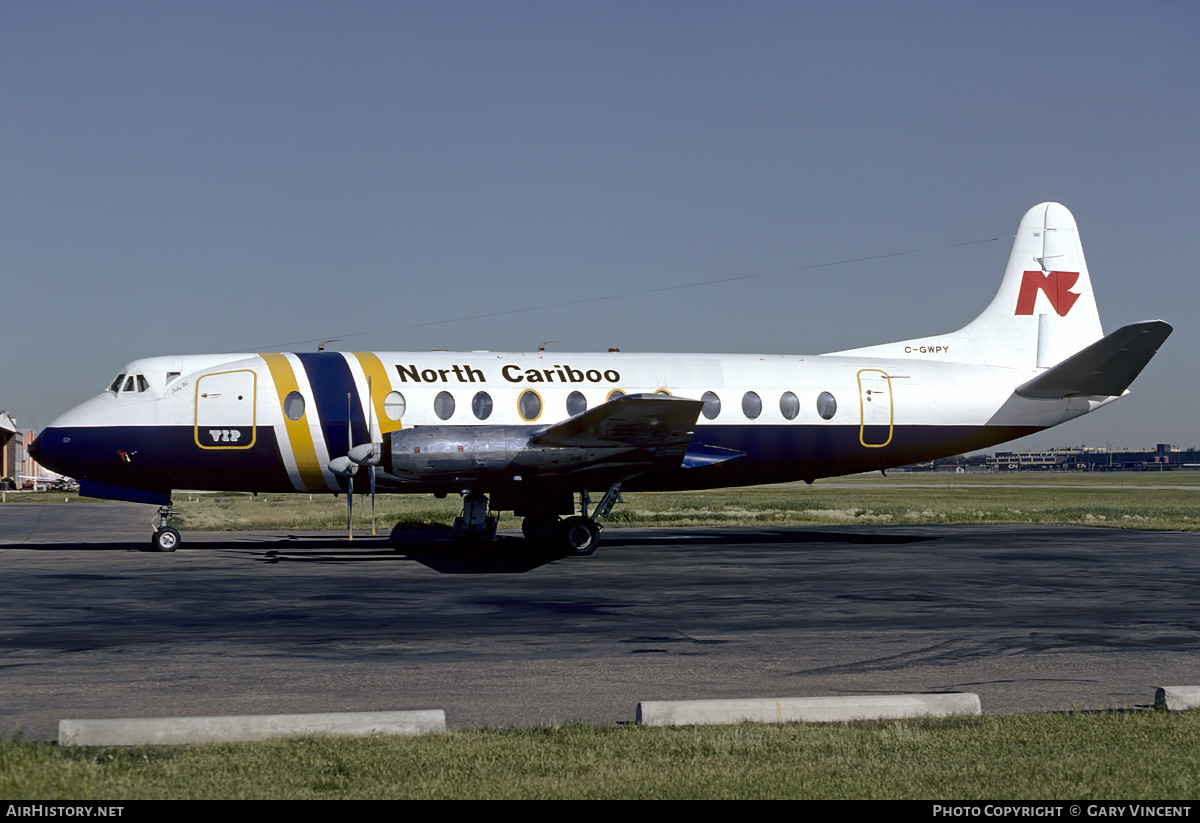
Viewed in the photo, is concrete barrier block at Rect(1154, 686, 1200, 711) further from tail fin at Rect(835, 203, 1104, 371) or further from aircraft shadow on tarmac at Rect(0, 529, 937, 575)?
tail fin at Rect(835, 203, 1104, 371)

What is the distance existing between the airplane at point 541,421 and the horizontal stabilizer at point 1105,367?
52mm

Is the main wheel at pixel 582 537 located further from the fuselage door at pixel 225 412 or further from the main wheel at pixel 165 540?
the main wheel at pixel 165 540

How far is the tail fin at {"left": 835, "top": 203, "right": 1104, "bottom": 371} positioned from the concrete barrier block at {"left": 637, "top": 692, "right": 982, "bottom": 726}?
20.6m

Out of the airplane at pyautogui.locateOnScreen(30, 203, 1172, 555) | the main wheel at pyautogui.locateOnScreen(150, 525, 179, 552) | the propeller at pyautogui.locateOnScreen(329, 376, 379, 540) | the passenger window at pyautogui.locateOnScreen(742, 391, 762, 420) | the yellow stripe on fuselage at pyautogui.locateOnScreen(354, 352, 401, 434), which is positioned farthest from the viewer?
the passenger window at pyautogui.locateOnScreen(742, 391, 762, 420)

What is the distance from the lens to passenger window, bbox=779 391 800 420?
2550 centimetres

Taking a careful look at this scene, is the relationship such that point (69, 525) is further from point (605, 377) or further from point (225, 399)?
point (605, 377)

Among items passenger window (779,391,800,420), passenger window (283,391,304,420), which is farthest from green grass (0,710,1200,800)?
passenger window (779,391,800,420)

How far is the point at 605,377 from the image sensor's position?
24.8 m

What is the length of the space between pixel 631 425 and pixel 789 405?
5.82 meters

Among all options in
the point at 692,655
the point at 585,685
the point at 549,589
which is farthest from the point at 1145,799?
the point at 549,589

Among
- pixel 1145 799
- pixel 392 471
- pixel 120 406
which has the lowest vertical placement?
pixel 1145 799

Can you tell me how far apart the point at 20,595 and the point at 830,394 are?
59.2 ft

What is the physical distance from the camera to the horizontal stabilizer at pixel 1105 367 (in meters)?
23.6

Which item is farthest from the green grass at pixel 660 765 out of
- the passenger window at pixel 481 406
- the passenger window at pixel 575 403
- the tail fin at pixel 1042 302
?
the tail fin at pixel 1042 302
